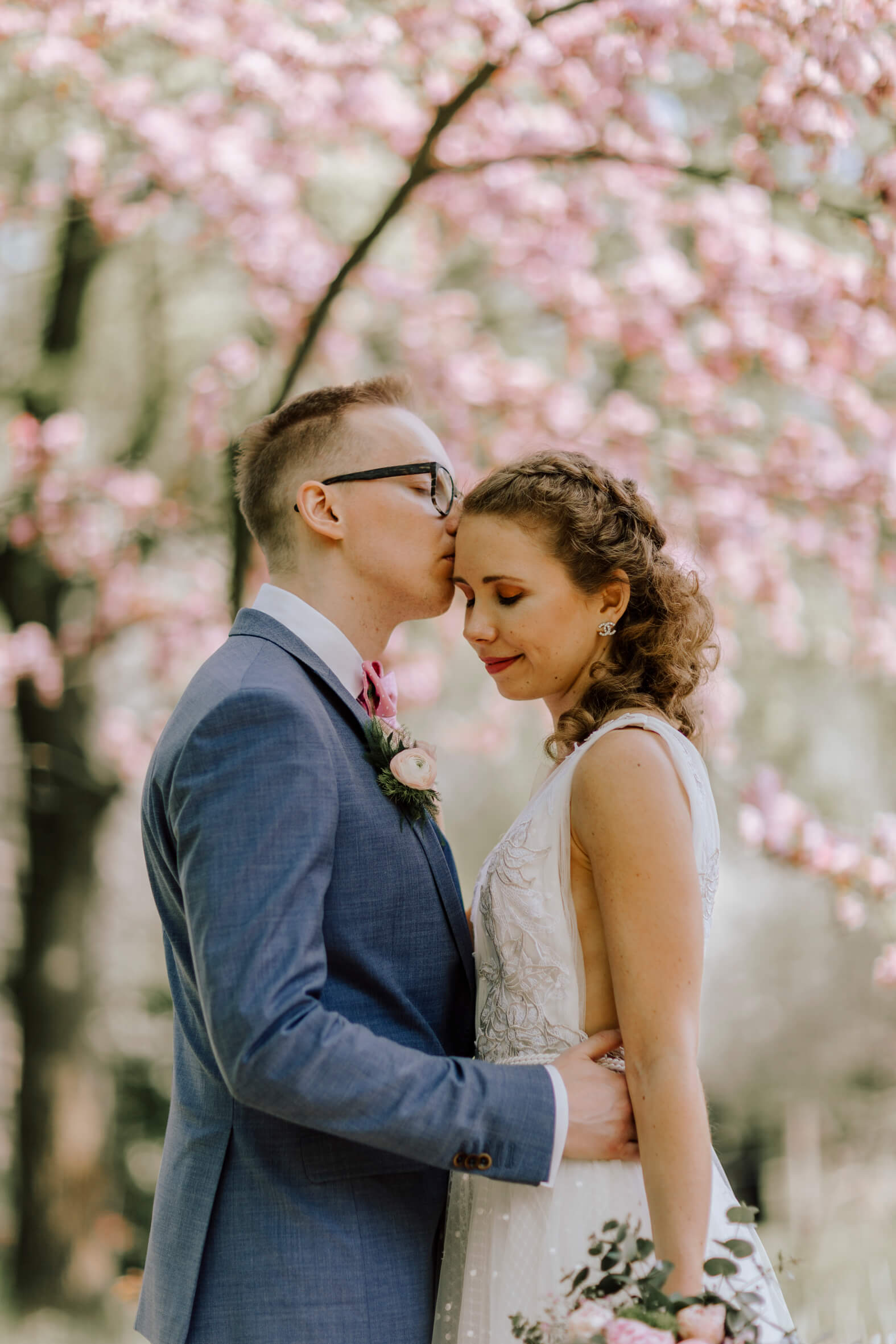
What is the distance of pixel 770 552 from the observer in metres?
4.78

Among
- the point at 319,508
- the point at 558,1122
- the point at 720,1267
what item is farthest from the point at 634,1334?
the point at 319,508

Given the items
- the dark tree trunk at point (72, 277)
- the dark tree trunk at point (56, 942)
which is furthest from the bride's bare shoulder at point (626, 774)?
the dark tree trunk at point (72, 277)

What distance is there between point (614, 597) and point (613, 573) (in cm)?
5

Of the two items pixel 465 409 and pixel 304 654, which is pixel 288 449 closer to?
pixel 304 654

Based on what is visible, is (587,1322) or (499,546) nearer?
(587,1322)

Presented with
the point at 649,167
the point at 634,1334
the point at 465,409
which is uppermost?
the point at 649,167

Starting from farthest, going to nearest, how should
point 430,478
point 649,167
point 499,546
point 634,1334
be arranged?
point 649,167, point 430,478, point 499,546, point 634,1334

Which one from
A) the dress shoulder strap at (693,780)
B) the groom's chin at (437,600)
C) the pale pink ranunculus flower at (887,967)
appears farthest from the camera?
the pale pink ranunculus flower at (887,967)

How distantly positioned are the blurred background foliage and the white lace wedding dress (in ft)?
8.56

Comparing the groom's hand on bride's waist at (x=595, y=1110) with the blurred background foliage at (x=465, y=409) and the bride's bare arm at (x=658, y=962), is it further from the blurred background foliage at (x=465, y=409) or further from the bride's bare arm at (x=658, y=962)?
the blurred background foliage at (x=465, y=409)

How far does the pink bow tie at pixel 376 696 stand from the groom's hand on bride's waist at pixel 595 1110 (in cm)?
67

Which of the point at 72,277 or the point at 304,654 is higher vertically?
the point at 72,277

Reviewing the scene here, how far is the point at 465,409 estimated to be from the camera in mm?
4598

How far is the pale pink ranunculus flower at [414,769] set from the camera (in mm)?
1739
